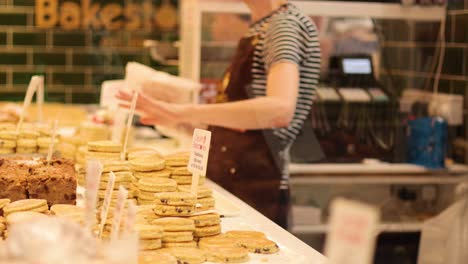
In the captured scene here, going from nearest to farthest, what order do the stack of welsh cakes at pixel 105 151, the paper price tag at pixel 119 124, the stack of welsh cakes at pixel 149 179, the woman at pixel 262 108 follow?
the stack of welsh cakes at pixel 149 179, the stack of welsh cakes at pixel 105 151, the woman at pixel 262 108, the paper price tag at pixel 119 124

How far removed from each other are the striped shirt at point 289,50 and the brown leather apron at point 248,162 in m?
0.07

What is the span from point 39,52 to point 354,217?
6072 mm

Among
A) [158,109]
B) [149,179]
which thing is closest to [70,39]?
[158,109]

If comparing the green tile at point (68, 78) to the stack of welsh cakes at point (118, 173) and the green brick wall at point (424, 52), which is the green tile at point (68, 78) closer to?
the green brick wall at point (424, 52)

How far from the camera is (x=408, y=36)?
5.16 metres

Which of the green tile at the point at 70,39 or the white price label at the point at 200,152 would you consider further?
the green tile at the point at 70,39

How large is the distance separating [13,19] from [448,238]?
4818mm

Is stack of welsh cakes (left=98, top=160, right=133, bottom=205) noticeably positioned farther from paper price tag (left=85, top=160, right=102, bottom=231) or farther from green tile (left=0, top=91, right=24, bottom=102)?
green tile (left=0, top=91, right=24, bottom=102)

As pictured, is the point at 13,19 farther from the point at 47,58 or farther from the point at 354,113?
the point at 354,113

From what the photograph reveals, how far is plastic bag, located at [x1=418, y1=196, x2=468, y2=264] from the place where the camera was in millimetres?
2832

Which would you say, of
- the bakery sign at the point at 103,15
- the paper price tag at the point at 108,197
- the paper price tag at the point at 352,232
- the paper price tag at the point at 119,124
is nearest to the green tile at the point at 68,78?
the bakery sign at the point at 103,15

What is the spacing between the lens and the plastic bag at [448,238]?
9.29ft

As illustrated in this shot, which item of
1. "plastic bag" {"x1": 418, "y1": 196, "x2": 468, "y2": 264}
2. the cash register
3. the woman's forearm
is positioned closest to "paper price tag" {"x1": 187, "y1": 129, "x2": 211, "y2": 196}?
the woman's forearm

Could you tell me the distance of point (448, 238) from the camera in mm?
3045
